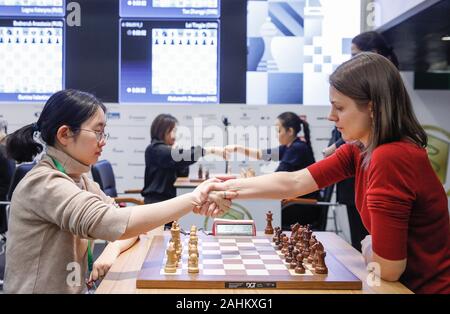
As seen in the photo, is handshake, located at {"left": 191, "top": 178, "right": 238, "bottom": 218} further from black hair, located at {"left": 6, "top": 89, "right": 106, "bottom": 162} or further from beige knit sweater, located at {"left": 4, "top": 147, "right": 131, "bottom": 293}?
black hair, located at {"left": 6, "top": 89, "right": 106, "bottom": 162}

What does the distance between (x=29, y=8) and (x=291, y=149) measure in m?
3.12

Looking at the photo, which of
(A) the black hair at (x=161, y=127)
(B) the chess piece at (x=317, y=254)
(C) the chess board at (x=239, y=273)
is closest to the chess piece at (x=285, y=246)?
(C) the chess board at (x=239, y=273)

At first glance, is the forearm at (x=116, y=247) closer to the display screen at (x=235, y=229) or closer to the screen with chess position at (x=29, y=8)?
the display screen at (x=235, y=229)

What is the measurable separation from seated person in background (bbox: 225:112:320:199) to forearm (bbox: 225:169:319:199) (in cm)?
233

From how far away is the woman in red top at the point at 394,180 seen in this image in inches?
56.5

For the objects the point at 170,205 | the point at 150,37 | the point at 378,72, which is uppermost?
the point at 150,37

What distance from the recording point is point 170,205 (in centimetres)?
165

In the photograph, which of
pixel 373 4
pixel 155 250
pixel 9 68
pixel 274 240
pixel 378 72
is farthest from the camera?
pixel 9 68

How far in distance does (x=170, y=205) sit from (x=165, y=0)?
4.19 m

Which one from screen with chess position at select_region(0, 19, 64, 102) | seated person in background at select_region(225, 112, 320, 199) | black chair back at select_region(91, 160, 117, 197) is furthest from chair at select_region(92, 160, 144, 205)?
screen with chess position at select_region(0, 19, 64, 102)

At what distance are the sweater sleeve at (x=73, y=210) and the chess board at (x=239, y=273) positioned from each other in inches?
6.5

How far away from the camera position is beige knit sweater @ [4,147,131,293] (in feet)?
4.96
